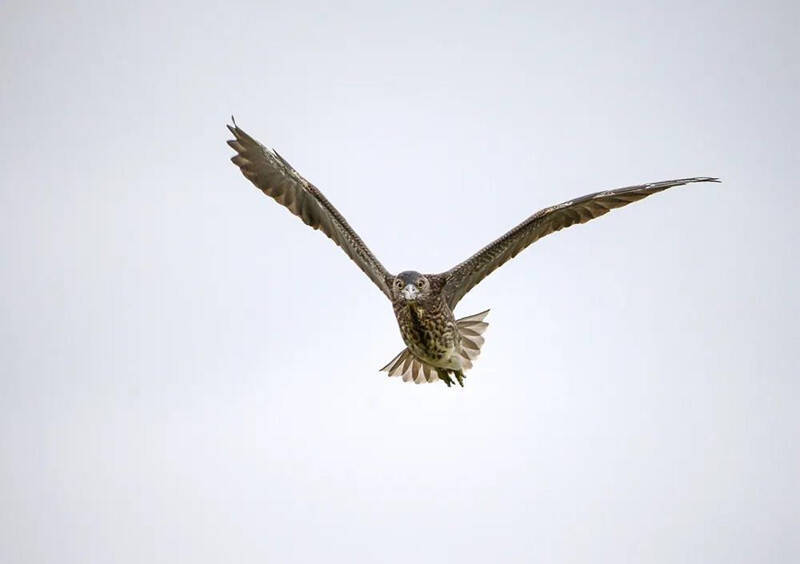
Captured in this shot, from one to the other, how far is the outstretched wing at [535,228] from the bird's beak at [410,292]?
2.52 ft

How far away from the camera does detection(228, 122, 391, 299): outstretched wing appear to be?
54.5 feet

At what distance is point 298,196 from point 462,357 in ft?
10.7

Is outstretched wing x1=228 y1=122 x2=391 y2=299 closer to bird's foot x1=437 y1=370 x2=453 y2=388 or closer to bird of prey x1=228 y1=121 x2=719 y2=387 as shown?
bird of prey x1=228 y1=121 x2=719 y2=387

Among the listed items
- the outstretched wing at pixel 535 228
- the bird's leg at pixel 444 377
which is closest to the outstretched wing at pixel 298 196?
the outstretched wing at pixel 535 228

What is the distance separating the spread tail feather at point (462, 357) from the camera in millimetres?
18125

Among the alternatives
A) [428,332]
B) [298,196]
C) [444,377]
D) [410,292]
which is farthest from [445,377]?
[298,196]

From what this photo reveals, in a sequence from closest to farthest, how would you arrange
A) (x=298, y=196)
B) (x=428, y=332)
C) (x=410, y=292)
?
(x=410, y=292) < (x=428, y=332) < (x=298, y=196)

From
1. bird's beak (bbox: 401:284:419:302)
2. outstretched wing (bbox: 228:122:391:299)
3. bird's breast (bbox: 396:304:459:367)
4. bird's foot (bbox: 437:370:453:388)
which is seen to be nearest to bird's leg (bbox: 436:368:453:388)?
bird's foot (bbox: 437:370:453:388)

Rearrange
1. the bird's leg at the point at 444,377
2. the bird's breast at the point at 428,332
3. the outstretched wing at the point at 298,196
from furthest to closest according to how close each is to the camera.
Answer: the bird's leg at the point at 444,377 → the outstretched wing at the point at 298,196 → the bird's breast at the point at 428,332

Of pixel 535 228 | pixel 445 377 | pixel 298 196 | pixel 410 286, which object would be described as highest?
pixel 298 196

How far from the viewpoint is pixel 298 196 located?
17.3 m

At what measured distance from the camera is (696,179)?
1599 cm

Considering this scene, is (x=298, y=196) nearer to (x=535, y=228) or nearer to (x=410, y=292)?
(x=410, y=292)

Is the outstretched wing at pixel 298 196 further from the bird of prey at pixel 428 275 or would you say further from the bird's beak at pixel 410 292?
the bird's beak at pixel 410 292
